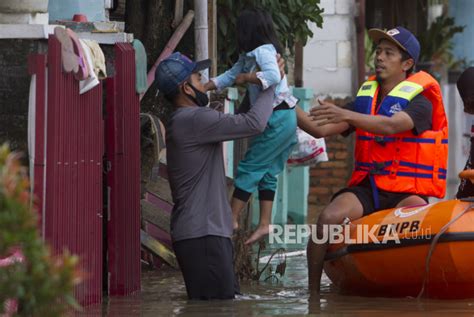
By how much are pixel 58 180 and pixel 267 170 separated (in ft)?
6.33

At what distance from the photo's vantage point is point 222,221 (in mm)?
8008

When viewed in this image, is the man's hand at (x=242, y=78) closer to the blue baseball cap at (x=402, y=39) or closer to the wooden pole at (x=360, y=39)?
the blue baseball cap at (x=402, y=39)

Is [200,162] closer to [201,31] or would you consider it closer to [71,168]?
[71,168]

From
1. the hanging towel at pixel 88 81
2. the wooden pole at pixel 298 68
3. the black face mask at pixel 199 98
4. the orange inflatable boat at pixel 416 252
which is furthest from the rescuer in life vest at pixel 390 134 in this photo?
the wooden pole at pixel 298 68

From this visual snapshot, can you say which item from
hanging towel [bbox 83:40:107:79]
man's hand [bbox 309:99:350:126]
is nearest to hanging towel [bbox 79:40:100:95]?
hanging towel [bbox 83:40:107:79]

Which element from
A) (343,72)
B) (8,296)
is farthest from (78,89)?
(343,72)

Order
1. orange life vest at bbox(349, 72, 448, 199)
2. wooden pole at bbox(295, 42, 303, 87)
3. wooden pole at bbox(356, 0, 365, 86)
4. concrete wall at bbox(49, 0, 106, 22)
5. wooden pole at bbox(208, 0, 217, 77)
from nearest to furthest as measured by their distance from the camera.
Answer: orange life vest at bbox(349, 72, 448, 199) < concrete wall at bbox(49, 0, 106, 22) < wooden pole at bbox(208, 0, 217, 77) < wooden pole at bbox(295, 42, 303, 87) < wooden pole at bbox(356, 0, 365, 86)

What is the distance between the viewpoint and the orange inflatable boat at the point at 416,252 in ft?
27.1

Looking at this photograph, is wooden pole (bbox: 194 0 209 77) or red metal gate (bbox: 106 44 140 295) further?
wooden pole (bbox: 194 0 209 77)

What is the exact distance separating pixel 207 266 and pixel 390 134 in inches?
58.9

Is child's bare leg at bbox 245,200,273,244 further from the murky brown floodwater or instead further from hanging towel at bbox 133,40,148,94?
hanging towel at bbox 133,40,148,94

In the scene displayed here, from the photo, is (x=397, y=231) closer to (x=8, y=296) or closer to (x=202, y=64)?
(x=202, y=64)

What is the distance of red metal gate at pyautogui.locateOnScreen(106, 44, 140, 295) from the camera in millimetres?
8500

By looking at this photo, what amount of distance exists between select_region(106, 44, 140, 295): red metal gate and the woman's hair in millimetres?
713
